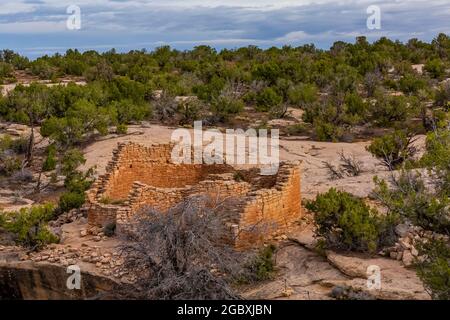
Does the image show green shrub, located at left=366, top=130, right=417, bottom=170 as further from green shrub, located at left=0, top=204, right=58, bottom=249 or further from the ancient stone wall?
green shrub, located at left=0, top=204, right=58, bottom=249

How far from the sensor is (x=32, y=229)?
431 inches

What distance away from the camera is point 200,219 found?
8.92m

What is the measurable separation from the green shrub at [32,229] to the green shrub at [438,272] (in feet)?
21.4

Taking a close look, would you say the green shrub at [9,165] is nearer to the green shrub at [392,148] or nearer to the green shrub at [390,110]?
the green shrub at [392,148]

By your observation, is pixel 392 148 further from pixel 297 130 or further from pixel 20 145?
pixel 20 145

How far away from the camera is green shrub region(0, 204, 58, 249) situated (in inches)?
424

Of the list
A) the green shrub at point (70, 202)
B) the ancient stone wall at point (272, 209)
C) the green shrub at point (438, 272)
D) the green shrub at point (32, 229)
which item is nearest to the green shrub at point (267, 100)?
the green shrub at point (70, 202)

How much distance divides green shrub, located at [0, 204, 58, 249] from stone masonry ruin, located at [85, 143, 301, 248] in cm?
98

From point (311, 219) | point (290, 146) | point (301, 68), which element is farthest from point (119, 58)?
point (311, 219)

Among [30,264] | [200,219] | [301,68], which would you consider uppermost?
[301,68]

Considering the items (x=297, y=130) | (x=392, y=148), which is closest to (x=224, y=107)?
(x=297, y=130)
